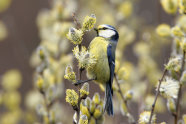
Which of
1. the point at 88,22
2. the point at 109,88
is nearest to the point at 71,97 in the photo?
the point at 88,22

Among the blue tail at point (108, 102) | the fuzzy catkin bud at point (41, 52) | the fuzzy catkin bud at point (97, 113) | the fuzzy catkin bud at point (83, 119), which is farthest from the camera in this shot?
the fuzzy catkin bud at point (41, 52)

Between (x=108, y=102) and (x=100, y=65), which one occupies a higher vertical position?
(x=100, y=65)

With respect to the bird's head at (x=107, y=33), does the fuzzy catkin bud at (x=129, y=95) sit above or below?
below

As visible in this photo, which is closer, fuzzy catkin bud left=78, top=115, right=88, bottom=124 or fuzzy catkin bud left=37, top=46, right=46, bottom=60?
fuzzy catkin bud left=78, top=115, right=88, bottom=124

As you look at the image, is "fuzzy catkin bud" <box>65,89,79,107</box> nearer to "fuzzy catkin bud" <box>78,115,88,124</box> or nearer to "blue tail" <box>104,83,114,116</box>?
"fuzzy catkin bud" <box>78,115,88,124</box>

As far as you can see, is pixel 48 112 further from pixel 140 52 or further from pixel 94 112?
pixel 140 52

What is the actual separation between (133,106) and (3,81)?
0.97 meters

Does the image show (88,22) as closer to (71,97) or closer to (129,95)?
(71,97)

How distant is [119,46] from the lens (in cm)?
144

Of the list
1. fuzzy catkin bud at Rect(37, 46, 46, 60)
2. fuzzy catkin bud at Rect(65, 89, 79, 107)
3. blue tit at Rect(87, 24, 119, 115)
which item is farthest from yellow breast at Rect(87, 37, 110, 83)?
fuzzy catkin bud at Rect(65, 89, 79, 107)

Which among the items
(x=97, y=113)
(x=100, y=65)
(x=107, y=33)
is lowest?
(x=97, y=113)

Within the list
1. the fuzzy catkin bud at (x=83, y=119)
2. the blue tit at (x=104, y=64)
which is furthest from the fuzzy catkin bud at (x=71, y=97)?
the blue tit at (x=104, y=64)

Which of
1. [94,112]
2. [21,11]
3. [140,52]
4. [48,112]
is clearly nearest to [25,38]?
[21,11]

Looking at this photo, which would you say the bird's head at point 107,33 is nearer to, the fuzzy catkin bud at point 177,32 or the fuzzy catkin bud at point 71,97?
the fuzzy catkin bud at point 177,32
